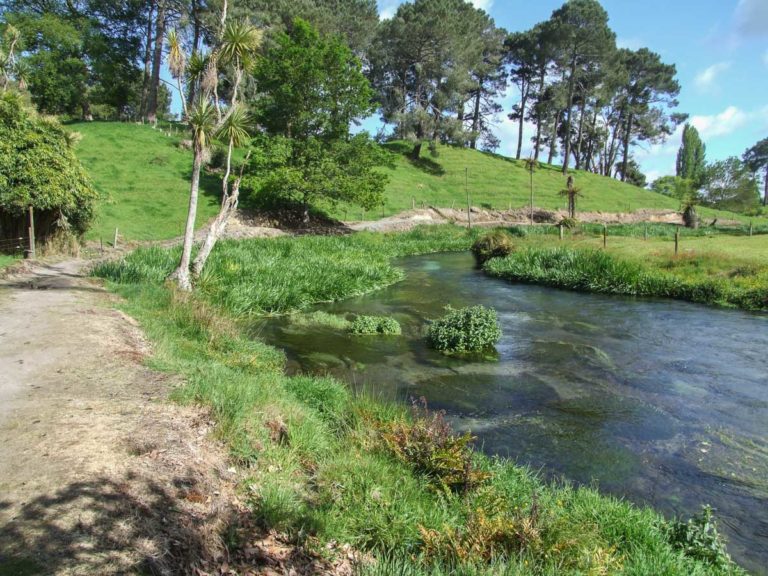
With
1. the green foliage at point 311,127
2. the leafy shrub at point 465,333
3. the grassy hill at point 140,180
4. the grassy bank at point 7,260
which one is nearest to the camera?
the leafy shrub at point 465,333

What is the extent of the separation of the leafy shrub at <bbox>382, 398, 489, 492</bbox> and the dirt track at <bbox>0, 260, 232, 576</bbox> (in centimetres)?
242

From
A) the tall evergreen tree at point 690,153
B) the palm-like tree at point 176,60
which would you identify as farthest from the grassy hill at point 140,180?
the tall evergreen tree at point 690,153

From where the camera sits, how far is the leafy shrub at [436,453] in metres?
6.44

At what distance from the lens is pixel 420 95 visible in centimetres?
7406

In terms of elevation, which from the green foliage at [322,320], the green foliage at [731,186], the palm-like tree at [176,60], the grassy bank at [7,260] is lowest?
the green foliage at [322,320]

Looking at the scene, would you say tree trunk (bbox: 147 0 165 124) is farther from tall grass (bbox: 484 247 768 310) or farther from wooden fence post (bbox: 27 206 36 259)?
tall grass (bbox: 484 247 768 310)

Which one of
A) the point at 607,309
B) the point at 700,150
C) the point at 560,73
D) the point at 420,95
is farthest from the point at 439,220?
the point at 700,150

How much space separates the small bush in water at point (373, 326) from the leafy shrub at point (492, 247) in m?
17.5

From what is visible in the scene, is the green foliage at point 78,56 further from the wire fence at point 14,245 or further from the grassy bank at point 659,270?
the grassy bank at point 659,270

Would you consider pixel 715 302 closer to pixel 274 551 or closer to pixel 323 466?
pixel 323 466

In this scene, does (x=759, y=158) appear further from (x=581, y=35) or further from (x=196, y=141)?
(x=196, y=141)

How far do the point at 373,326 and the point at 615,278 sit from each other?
1405 centimetres

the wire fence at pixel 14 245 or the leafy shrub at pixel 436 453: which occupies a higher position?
the wire fence at pixel 14 245

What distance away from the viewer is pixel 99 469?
17.3 feet
